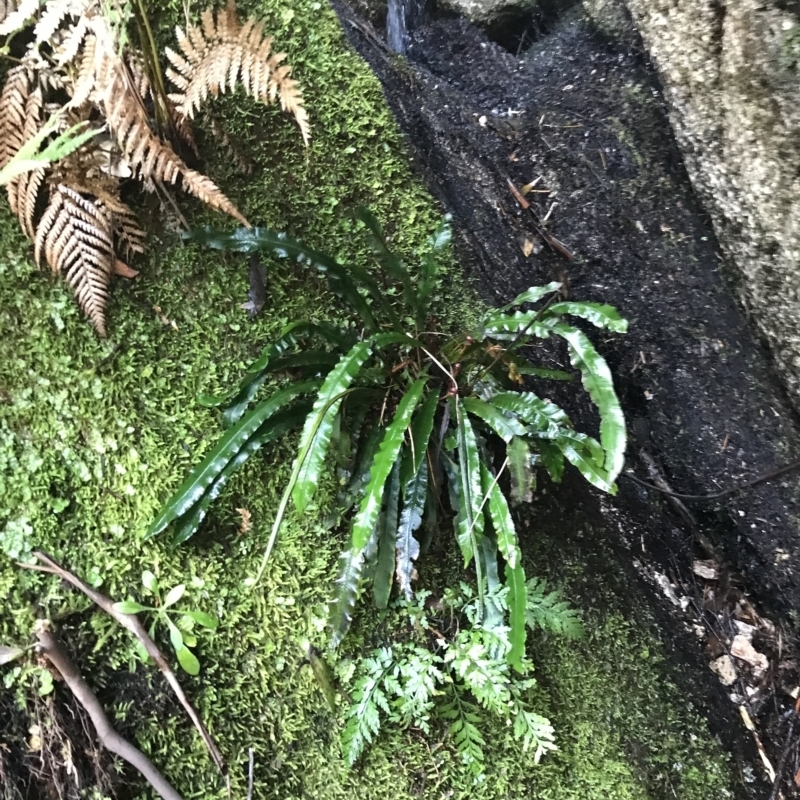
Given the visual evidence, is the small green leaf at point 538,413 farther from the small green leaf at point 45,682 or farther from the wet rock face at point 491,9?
the wet rock face at point 491,9

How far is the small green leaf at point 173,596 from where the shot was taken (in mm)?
1529

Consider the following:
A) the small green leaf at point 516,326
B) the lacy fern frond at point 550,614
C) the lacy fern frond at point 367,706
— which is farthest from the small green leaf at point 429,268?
the lacy fern frond at point 367,706

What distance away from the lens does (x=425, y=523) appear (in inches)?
64.5

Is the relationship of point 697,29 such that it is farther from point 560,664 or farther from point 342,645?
point 342,645

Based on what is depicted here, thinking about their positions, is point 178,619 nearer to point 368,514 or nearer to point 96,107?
point 368,514

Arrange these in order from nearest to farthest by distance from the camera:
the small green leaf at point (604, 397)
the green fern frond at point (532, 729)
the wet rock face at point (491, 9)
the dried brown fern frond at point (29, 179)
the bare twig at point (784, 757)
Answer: the small green leaf at point (604, 397) < the dried brown fern frond at point (29, 179) < the green fern frond at point (532, 729) < the bare twig at point (784, 757) < the wet rock face at point (491, 9)

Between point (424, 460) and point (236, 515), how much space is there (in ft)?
1.81

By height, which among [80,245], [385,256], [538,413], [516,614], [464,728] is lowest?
[464,728]

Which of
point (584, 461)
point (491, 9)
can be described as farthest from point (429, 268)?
point (491, 9)

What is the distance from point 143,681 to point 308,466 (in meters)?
0.76

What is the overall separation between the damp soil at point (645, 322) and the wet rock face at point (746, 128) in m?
0.10

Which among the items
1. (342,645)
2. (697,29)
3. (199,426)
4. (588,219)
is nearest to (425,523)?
(342,645)

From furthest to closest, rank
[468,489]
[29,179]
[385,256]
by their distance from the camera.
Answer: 1. [385,256]
2. [468,489]
3. [29,179]

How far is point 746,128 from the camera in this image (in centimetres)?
163
